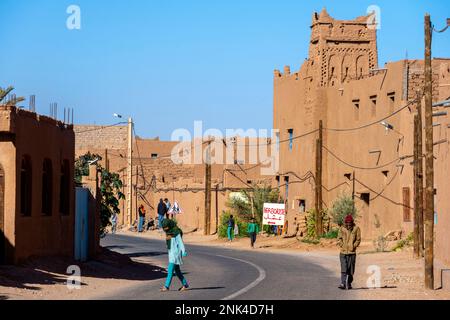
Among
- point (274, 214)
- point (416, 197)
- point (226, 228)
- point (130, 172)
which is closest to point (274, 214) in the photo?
point (274, 214)

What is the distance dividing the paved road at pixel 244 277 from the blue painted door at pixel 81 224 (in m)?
3.11

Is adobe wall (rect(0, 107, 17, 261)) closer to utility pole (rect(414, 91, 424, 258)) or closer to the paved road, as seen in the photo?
the paved road

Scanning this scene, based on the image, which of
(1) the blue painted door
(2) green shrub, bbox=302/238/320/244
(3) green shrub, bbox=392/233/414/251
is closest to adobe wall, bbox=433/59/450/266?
(3) green shrub, bbox=392/233/414/251

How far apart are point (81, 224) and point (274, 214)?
1928 cm

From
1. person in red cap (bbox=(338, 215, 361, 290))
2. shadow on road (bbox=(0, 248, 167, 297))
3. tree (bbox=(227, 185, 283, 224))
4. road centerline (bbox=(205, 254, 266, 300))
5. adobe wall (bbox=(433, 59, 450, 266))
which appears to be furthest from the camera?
tree (bbox=(227, 185, 283, 224))

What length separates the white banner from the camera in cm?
4831

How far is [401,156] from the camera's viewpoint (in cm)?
4469

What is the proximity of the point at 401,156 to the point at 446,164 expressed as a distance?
18535 mm

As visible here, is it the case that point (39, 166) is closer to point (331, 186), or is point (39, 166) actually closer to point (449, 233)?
point (449, 233)

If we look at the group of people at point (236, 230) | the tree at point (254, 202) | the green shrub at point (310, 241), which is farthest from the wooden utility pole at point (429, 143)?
the tree at point (254, 202)

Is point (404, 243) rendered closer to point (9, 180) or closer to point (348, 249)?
point (348, 249)

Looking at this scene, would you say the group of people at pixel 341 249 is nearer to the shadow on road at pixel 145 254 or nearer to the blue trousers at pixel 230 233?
the shadow on road at pixel 145 254

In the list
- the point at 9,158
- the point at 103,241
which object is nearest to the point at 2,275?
the point at 9,158

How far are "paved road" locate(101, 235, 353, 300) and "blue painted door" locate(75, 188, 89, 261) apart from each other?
311 centimetres
